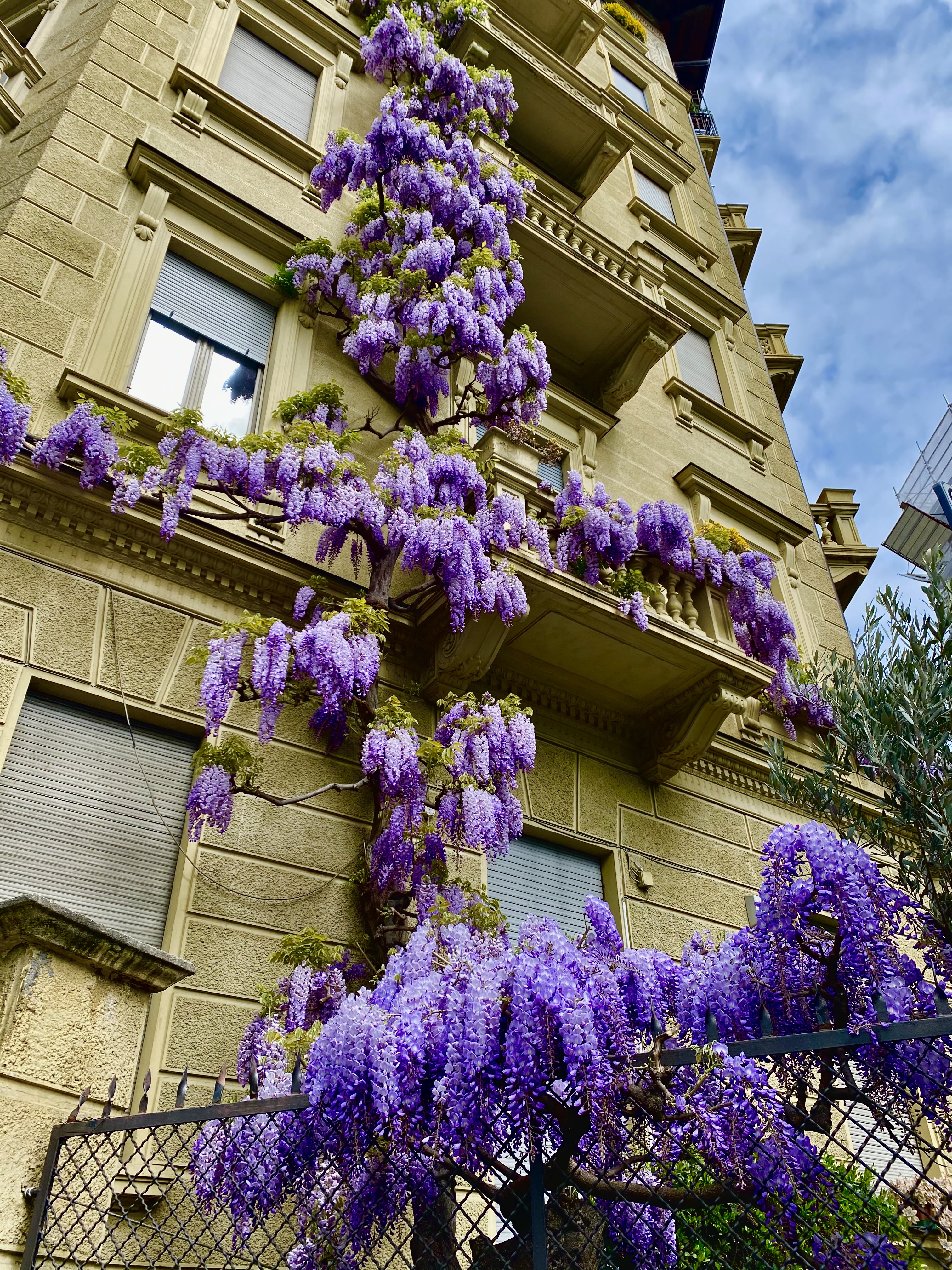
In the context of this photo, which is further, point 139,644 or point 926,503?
point 926,503

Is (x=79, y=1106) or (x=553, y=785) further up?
(x=553, y=785)

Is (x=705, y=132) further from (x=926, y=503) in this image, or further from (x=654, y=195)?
(x=926, y=503)

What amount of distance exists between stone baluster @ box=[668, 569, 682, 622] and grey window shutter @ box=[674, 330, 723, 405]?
592 centimetres

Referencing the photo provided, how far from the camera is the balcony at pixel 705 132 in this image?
2028 centimetres

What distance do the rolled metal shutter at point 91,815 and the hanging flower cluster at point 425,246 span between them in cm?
409

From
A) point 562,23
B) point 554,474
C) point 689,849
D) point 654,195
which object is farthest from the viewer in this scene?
point 654,195

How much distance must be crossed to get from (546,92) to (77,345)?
921 cm

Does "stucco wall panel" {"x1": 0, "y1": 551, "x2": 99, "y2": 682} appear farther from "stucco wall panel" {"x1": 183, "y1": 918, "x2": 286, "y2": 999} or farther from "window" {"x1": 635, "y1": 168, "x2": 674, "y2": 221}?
"window" {"x1": 635, "y1": 168, "x2": 674, "y2": 221}

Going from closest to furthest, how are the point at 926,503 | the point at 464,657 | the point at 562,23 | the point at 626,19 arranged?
the point at 464,657
the point at 562,23
the point at 626,19
the point at 926,503

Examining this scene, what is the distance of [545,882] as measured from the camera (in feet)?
25.3

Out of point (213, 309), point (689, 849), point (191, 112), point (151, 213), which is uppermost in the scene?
point (191, 112)

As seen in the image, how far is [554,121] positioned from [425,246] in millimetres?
6409

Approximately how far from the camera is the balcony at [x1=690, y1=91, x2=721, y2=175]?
66.5 ft

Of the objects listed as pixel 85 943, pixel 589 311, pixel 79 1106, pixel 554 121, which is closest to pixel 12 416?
pixel 85 943
